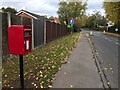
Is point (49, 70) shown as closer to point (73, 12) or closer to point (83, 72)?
point (83, 72)

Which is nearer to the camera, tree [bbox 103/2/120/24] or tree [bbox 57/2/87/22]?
tree [bbox 103/2/120/24]

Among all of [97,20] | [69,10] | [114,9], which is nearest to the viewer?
[114,9]

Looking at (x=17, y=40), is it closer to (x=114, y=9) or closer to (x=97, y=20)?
(x=114, y=9)

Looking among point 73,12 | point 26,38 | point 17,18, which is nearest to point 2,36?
point 17,18

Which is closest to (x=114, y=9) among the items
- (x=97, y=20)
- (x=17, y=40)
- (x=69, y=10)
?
(x=69, y=10)

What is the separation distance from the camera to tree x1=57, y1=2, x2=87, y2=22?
7462 centimetres

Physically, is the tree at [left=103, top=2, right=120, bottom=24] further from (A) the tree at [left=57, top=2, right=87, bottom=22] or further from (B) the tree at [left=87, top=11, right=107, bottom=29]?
(B) the tree at [left=87, top=11, right=107, bottom=29]

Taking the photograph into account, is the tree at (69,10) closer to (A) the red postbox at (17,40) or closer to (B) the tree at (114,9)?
(B) the tree at (114,9)

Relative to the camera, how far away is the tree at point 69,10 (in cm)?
7462

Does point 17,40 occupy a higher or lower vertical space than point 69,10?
lower

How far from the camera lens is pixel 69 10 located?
245ft

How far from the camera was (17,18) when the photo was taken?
12.2 metres

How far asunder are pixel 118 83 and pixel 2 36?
482cm

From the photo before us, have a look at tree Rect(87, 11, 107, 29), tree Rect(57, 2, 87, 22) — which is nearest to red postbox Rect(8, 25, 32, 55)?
tree Rect(57, 2, 87, 22)
